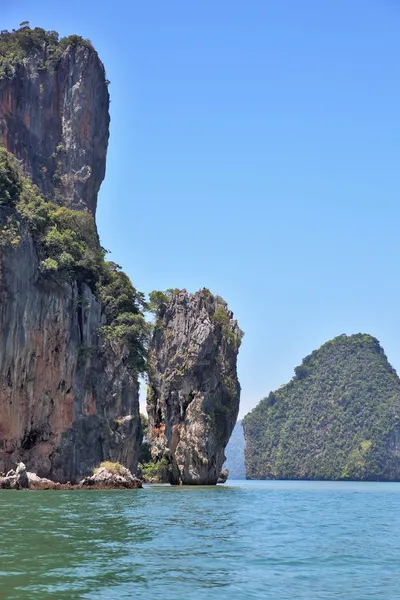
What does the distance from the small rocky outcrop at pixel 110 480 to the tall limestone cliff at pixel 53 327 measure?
284 centimetres

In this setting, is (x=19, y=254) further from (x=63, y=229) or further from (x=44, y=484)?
(x=44, y=484)

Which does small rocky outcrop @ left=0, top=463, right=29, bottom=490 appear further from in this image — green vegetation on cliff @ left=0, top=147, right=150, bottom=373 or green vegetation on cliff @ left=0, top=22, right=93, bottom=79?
green vegetation on cliff @ left=0, top=22, right=93, bottom=79

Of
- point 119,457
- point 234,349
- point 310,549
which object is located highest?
point 234,349

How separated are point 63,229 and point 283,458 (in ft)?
459

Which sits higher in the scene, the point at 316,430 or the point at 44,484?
the point at 316,430

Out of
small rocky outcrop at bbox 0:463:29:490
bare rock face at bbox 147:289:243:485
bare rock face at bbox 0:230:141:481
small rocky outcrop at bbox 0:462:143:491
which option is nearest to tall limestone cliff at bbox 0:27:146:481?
bare rock face at bbox 0:230:141:481

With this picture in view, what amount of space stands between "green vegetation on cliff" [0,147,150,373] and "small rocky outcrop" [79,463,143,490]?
425 inches

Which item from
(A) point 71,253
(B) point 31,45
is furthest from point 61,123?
(A) point 71,253

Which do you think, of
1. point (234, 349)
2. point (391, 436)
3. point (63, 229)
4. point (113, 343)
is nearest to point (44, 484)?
point (113, 343)

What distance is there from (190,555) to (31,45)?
73073 millimetres

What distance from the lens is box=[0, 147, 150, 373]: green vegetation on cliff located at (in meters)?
59.2

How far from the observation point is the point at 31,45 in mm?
82500

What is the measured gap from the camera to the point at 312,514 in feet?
117

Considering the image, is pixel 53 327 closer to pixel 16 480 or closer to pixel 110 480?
pixel 110 480
